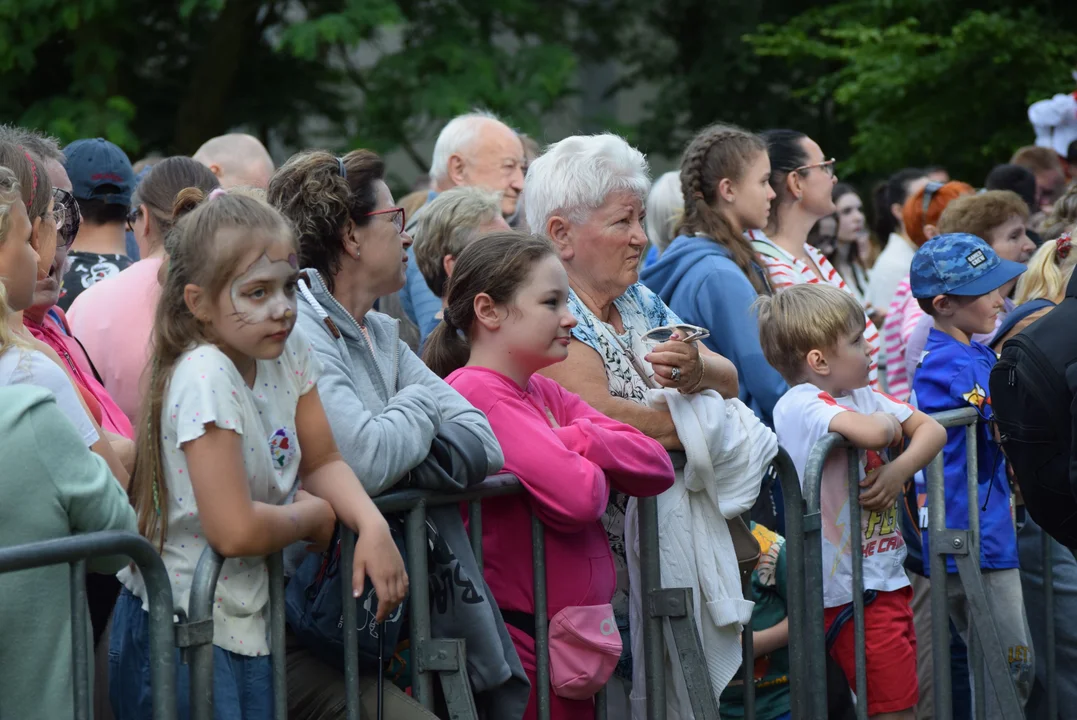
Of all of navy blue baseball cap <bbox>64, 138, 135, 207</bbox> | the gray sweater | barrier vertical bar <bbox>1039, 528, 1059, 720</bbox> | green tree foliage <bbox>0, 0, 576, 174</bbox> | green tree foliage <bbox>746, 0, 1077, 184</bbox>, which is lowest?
barrier vertical bar <bbox>1039, 528, 1059, 720</bbox>

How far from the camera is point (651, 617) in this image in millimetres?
3922

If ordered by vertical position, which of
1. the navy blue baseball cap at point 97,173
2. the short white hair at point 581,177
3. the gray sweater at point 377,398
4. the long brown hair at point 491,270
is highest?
the navy blue baseball cap at point 97,173

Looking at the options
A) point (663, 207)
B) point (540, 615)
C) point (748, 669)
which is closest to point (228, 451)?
point (540, 615)

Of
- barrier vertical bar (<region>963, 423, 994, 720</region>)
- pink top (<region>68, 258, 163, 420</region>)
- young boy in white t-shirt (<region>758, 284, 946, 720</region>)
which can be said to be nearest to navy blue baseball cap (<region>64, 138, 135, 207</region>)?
pink top (<region>68, 258, 163, 420</region>)

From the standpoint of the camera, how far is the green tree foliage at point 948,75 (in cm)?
1352

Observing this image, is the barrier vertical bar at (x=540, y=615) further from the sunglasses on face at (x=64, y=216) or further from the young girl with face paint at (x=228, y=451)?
the sunglasses on face at (x=64, y=216)

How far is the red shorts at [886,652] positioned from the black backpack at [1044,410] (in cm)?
64

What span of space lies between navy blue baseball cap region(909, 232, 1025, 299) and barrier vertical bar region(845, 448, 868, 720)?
3.33ft

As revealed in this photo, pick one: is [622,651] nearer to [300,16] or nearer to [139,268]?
[139,268]

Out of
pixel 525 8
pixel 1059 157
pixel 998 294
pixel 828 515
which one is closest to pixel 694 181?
pixel 998 294

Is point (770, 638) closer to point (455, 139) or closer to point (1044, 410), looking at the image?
point (1044, 410)

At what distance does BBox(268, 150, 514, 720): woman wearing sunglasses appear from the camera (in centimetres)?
323

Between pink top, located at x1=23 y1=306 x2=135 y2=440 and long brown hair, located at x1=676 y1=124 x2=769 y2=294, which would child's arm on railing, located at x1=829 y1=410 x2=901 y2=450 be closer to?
long brown hair, located at x1=676 y1=124 x2=769 y2=294

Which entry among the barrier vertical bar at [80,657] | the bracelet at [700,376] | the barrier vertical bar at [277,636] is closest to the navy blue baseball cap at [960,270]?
the bracelet at [700,376]
